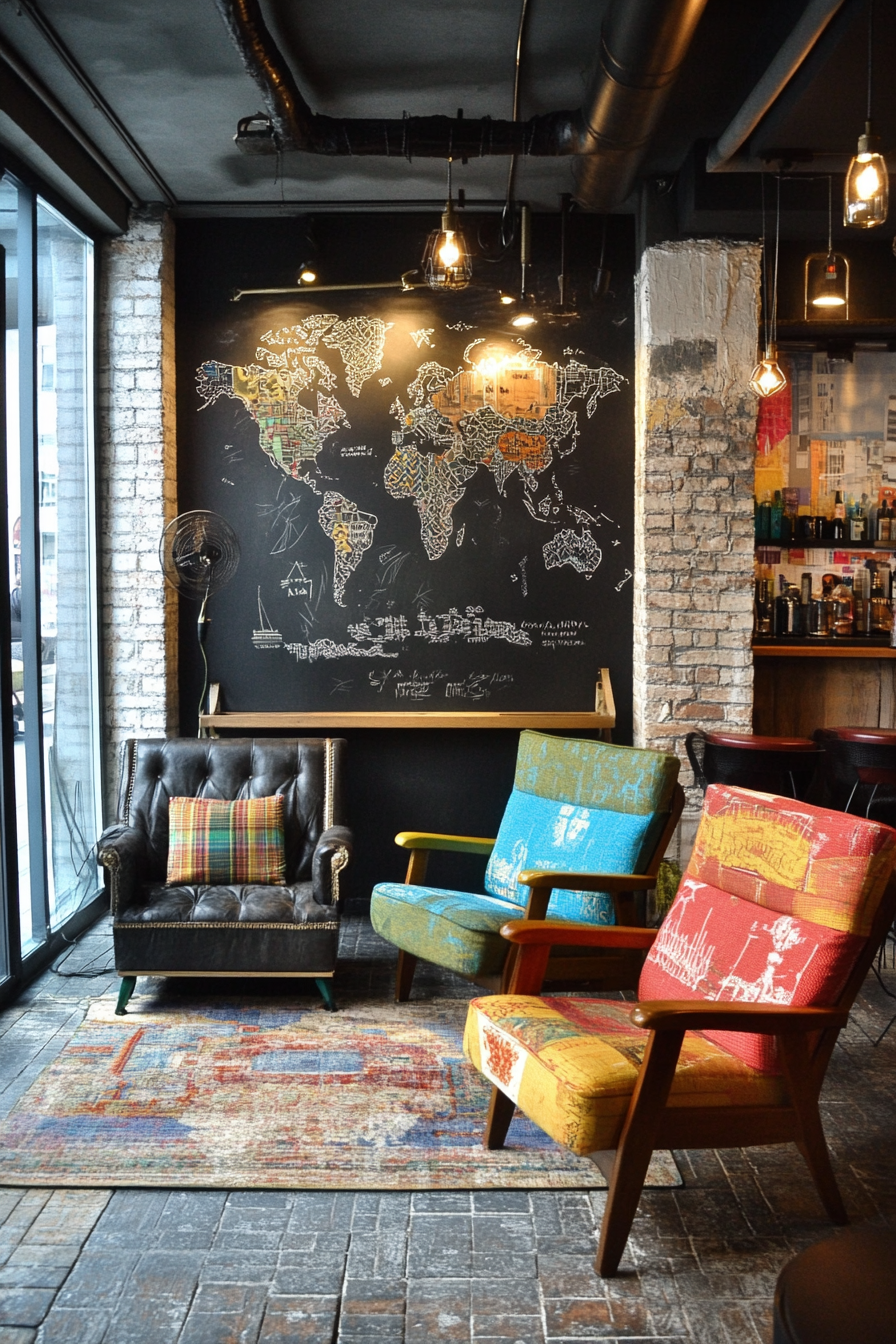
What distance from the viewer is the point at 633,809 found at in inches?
147

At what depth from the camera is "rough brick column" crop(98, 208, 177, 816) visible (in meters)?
5.11

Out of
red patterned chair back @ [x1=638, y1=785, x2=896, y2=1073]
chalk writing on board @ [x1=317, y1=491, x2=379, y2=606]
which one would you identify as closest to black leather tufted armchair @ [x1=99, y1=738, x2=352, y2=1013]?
chalk writing on board @ [x1=317, y1=491, x2=379, y2=606]

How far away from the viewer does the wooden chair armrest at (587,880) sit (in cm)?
337

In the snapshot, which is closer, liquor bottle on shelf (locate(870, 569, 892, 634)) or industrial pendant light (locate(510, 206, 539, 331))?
industrial pendant light (locate(510, 206, 539, 331))

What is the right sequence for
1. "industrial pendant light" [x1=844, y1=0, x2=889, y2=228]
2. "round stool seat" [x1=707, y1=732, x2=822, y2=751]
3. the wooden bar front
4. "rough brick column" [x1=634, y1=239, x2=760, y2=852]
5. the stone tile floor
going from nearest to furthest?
the stone tile floor, "industrial pendant light" [x1=844, y1=0, x2=889, y2=228], "round stool seat" [x1=707, y1=732, x2=822, y2=751], "rough brick column" [x1=634, y1=239, x2=760, y2=852], the wooden bar front

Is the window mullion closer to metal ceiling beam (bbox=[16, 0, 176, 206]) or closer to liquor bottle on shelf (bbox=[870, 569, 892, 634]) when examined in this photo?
metal ceiling beam (bbox=[16, 0, 176, 206])

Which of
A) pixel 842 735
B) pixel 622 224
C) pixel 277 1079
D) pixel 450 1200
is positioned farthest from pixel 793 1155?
pixel 622 224

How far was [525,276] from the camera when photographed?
17.2 ft

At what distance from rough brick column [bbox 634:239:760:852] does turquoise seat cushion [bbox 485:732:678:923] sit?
1.12 m

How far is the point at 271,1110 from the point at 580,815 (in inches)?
57.6

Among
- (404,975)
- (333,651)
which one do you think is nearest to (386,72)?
(333,651)

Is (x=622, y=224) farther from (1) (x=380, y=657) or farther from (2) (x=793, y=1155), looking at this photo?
(2) (x=793, y=1155)

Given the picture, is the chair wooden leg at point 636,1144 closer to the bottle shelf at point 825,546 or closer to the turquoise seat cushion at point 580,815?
the turquoise seat cushion at point 580,815

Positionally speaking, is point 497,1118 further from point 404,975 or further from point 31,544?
point 31,544
